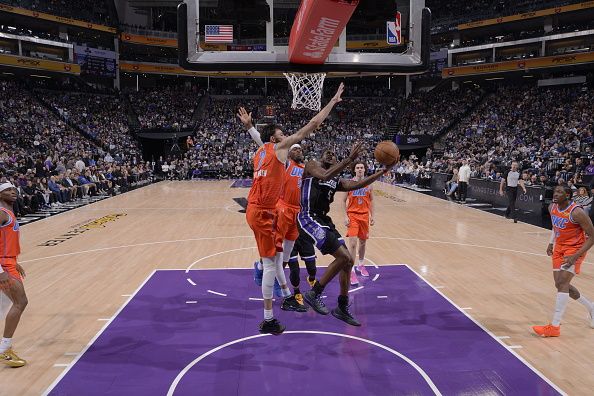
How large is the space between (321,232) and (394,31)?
5.00 m

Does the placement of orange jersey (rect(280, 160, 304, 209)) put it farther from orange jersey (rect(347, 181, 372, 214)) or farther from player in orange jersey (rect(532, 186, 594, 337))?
player in orange jersey (rect(532, 186, 594, 337))

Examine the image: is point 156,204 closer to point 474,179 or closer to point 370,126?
point 474,179

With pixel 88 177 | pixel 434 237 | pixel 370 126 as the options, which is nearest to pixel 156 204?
pixel 88 177

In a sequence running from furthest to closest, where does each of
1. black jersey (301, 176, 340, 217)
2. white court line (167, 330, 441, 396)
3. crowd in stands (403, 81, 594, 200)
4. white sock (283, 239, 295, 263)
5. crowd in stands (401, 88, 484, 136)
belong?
crowd in stands (401, 88, 484, 136), crowd in stands (403, 81, 594, 200), white sock (283, 239, 295, 263), black jersey (301, 176, 340, 217), white court line (167, 330, 441, 396)

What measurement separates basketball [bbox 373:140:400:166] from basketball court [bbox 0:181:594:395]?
5.81ft

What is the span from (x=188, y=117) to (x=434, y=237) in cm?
2931

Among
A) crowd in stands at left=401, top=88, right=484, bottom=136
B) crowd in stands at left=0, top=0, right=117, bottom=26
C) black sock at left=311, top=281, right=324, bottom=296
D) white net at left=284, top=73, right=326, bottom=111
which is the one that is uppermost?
crowd in stands at left=0, top=0, right=117, bottom=26

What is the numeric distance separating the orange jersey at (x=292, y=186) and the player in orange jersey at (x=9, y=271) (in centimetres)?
264

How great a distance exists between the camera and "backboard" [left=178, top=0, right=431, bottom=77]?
807cm

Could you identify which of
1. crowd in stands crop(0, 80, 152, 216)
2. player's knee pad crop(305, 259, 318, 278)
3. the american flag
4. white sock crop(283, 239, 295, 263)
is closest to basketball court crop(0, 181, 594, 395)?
player's knee pad crop(305, 259, 318, 278)

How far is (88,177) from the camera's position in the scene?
1867cm

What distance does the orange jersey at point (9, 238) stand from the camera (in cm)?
410

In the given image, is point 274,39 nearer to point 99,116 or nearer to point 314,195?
point 314,195

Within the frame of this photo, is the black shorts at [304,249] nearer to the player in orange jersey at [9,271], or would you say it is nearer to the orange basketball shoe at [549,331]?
the orange basketball shoe at [549,331]
